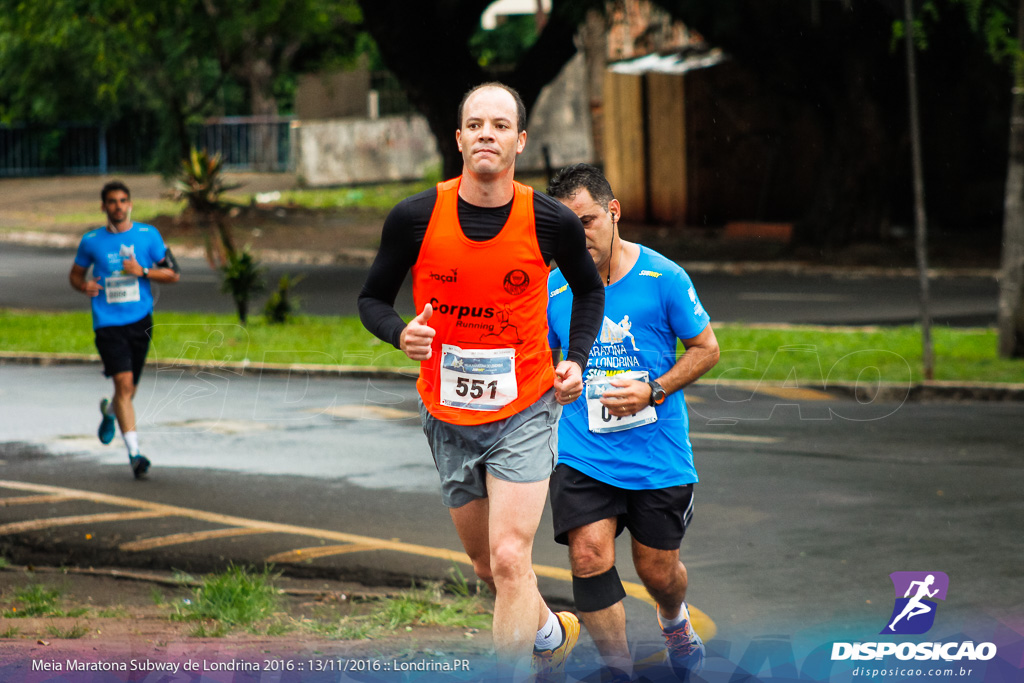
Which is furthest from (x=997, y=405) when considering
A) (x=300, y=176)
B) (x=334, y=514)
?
(x=300, y=176)

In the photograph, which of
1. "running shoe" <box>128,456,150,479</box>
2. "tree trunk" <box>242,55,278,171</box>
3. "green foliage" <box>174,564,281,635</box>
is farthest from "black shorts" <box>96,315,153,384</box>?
"tree trunk" <box>242,55,278,171</box>

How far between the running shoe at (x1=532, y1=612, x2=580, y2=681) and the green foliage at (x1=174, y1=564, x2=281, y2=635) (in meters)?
1.42

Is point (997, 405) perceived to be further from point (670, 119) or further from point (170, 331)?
point (670, 119)

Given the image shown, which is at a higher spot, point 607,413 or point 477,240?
point 477,240

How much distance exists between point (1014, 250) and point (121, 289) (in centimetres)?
856

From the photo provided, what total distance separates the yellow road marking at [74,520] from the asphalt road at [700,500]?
28 mm

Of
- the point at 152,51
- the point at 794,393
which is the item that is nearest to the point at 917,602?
the point at 794,393

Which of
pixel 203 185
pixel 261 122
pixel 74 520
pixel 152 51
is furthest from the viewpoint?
pixel 261 122

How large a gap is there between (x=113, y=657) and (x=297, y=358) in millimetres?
9973

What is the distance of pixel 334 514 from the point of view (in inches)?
313

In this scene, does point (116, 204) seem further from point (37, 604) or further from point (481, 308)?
point (481, 308)

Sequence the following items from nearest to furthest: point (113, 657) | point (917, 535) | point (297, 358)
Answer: point (113, 657) < point (917, 535) < point (297, 358)

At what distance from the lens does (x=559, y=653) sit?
4602 millimetres

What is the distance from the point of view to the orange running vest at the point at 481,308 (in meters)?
4.08
